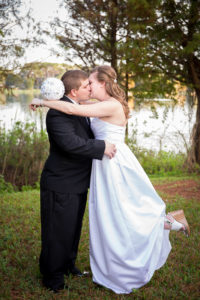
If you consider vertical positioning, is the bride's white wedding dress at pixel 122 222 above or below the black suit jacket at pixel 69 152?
below

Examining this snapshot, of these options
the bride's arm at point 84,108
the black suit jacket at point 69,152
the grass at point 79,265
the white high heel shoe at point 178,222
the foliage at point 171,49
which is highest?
the foliage at point 171,49

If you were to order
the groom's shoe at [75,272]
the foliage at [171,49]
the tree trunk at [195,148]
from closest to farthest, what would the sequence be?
the groom's shoe at [75,272], the foliage at [171,49], the tree trunk at [195,148]

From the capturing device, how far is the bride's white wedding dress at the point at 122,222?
111 inches

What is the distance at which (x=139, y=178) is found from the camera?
292 centimetres

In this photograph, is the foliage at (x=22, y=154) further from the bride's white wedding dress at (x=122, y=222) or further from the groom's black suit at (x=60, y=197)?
the bride's white wedding dress at (x=122, y=222)

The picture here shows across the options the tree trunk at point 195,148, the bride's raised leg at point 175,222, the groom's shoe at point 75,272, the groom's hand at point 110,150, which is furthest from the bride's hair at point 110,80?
the tree trunk at point 195,148

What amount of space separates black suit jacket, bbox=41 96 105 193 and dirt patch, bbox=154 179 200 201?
3757 millimetres

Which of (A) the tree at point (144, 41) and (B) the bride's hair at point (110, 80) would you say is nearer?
(B) the bride's hair at point (110, 80)

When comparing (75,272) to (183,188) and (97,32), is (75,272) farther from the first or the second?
(97,32)

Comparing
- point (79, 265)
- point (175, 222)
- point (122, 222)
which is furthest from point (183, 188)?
point (122, 222)

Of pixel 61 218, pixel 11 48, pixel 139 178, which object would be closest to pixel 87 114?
pixel 139 178

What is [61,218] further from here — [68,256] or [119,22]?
[119,22]

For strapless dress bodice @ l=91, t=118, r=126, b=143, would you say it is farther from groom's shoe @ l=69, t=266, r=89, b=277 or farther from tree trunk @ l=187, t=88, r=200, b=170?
tree trunk @ l=187, t=88, r=200, b=170

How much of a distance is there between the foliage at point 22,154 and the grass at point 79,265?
245 centimetres
